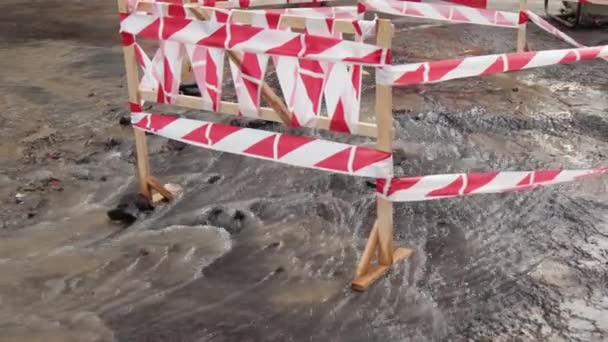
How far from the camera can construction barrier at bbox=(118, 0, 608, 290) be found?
3.60m

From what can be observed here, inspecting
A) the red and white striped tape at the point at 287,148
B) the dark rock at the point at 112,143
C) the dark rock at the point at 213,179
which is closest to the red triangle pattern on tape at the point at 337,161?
the red and white striped tape at the point at 287,148

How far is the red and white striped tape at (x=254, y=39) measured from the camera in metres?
3.48

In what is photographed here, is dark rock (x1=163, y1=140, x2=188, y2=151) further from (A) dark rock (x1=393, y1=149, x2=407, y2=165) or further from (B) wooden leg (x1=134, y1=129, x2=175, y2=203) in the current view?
(A) dark rock (x1=393, y1=149, x2=407, y2=165)

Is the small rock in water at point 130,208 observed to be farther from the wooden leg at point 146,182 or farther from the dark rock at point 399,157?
the dark rock at point 399,157

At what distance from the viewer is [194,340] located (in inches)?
133

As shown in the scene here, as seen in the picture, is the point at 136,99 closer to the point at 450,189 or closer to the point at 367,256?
the point at 367,256

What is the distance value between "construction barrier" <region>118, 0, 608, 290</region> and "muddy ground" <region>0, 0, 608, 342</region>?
0.39 m

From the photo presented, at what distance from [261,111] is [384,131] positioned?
2.98 feet

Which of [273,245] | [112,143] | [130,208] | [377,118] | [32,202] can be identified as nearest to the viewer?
[377,118]

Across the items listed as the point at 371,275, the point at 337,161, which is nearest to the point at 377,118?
the point at 337,161

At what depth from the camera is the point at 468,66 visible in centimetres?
371

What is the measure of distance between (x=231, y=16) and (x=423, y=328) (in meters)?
2.21

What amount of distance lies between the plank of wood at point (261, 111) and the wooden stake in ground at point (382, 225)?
0.52 ft

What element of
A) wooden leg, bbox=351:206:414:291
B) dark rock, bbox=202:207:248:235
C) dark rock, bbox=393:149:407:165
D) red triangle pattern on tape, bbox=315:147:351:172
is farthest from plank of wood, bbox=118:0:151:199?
dark rock, bbox=393:149:407:165
